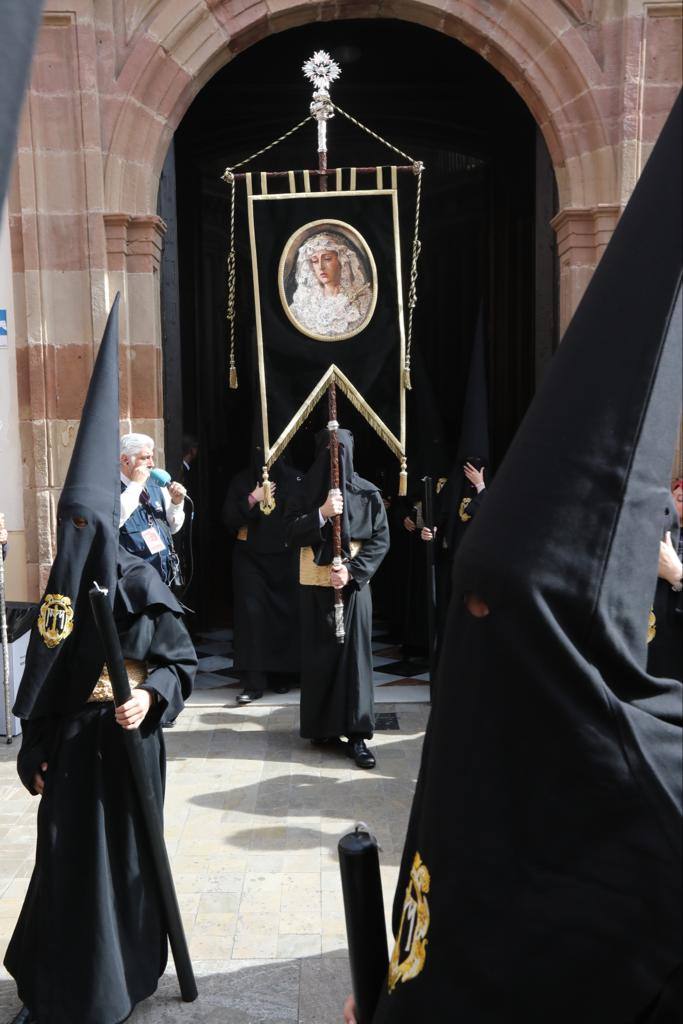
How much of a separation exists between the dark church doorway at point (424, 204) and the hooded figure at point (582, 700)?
6.55m

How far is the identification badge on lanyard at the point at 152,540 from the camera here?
187 inches

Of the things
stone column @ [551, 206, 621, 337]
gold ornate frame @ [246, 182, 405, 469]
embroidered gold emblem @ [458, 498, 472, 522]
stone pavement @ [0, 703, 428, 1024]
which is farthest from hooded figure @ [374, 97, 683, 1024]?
embroidered gold emblem @ [458, 498, 472, 522]

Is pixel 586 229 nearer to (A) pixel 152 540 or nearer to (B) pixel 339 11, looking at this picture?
(B) pixel 339 11

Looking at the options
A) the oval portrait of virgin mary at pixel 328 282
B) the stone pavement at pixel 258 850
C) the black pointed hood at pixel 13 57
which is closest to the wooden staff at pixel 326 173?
the oval portrait of virgin mary at pixel 328 282

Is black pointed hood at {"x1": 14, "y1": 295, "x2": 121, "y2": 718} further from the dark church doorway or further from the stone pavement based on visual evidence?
the dark church doorway

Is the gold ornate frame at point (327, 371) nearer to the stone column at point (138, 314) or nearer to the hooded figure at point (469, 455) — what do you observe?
the stone column at point (138, 314)

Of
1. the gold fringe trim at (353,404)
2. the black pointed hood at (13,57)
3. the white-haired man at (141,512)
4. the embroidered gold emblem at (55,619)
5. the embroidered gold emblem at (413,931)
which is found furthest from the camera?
the gold fringe trim at (353,404)

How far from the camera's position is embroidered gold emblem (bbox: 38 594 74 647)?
308cm

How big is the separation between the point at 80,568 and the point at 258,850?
219cm

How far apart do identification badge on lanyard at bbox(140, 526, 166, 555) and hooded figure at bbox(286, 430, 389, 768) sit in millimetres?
1384

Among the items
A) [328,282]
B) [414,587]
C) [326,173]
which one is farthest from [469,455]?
[326,173]

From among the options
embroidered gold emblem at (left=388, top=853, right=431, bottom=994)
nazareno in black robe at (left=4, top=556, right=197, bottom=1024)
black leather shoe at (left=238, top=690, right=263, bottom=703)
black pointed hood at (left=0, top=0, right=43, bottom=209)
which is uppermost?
black pointed hood at (left=0, top=0, right=43, bottom=209)

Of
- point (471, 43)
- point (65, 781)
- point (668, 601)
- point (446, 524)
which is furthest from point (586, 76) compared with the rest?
point (65, 781)

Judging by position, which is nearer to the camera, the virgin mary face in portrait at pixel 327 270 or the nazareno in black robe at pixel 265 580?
the virgin mary face in portrait at pixel 327 270
